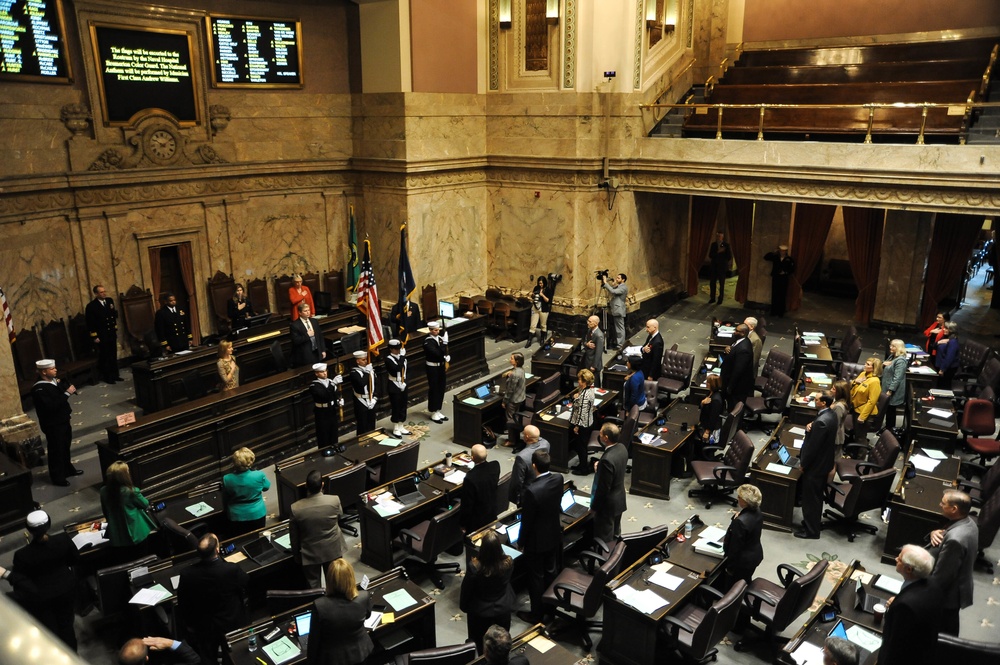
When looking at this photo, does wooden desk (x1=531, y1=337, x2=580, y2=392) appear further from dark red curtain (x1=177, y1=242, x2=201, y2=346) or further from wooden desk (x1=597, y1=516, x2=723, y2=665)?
dark red curtain (x1=177, y1=242, x2=201, y2=346)

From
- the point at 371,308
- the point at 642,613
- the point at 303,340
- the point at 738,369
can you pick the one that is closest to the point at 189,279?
the point at 303,340

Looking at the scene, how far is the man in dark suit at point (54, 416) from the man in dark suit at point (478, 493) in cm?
538

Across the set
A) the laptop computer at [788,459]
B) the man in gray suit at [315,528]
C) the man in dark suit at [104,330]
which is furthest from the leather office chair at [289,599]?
the man in dark suit at [104,330]

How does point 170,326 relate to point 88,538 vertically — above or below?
above

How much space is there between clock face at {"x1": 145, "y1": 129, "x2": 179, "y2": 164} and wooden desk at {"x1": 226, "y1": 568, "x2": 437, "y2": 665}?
10.5 meters

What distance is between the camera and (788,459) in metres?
8.61

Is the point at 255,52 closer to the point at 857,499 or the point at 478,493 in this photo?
the point at 478,493

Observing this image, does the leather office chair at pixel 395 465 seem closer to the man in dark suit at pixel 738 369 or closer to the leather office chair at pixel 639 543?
the leather office chair at pixel 639 543

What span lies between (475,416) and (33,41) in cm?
927

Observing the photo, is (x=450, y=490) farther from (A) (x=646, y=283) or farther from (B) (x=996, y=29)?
(B) (x=996, y=29)

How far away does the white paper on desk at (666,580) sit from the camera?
6.24 m

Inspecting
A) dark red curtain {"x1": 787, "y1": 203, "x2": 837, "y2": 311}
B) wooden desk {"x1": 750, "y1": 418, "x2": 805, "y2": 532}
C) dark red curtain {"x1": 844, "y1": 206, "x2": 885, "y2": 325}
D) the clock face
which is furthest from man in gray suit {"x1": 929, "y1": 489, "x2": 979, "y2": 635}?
the clock face

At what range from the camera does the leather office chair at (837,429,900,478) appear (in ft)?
27.4

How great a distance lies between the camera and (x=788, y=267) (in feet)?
55.1
